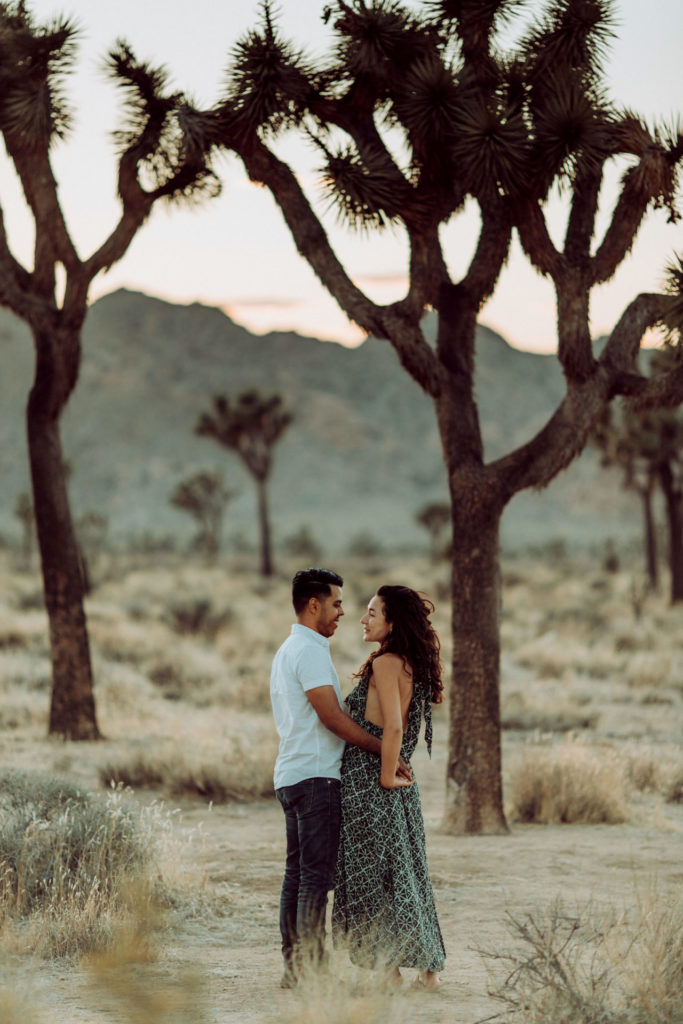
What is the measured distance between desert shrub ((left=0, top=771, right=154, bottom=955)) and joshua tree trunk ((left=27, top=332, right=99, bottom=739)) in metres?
5.38

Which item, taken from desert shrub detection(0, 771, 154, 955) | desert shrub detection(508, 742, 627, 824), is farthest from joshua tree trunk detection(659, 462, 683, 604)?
desert shrub detection(0, 771, 154, 955)

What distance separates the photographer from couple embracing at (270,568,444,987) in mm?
5168

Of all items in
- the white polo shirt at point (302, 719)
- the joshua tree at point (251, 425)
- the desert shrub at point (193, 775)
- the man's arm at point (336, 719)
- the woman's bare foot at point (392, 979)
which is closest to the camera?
the woman's bare foot at point (392, 979)

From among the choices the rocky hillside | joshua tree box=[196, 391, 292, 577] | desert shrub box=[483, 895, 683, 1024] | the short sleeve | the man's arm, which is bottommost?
desert shrub box=[483, 895, 683, 1024]

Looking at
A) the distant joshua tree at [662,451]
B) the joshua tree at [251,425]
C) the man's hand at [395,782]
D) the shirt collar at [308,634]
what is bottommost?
the man's hand at [395,782]

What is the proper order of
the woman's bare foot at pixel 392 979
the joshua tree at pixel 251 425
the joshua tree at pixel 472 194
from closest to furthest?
the woman's bare foot at pixel 392 979, the joshua tree at pixel 472 194, the joshua tree at pixel 251 425

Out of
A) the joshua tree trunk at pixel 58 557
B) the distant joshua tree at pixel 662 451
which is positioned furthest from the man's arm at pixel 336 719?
the distant joshua tree at pixel 662 451

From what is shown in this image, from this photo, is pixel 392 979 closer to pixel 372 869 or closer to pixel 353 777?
pixel 372 869

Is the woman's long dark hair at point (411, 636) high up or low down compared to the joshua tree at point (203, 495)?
down

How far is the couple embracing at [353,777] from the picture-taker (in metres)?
5.17

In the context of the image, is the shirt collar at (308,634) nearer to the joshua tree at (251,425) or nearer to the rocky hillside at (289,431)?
the joshua tree at (251,425)

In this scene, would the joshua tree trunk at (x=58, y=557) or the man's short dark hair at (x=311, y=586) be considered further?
the joshua tree trunk at (x=58, y=557)

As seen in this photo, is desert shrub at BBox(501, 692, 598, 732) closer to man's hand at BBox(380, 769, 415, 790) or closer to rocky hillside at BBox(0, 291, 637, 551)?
man's hand at BBox(380, 769, 415, 790)

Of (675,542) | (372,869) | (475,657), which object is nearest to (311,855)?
(372,869)
